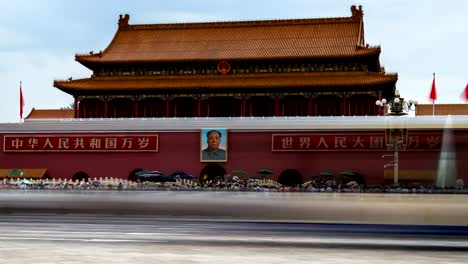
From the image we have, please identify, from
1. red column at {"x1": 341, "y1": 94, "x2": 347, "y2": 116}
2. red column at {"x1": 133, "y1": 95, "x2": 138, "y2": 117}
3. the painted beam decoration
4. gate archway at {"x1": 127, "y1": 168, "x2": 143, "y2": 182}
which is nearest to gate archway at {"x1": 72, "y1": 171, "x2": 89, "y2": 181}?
the painted beam decoration

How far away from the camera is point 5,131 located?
38812 millimetres

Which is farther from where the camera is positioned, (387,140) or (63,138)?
(63,138)

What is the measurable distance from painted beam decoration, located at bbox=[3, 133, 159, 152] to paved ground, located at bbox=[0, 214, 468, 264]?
21.5 metres

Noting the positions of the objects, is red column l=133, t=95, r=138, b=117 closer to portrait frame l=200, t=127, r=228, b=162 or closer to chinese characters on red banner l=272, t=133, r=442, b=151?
portrait frame l=200, t=127, r=228, b=162

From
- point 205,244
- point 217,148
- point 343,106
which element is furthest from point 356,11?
point 205,244

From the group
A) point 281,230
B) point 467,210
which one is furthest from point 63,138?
point 467,210

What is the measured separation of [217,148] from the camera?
120 ft

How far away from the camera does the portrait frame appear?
36.6 metres

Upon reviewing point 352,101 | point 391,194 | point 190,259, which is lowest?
point 190,259

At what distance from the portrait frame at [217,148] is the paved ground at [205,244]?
823 inches

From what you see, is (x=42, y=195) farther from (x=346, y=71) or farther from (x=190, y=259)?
(x=346, y=71)

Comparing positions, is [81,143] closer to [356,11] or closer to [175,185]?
[175,185]

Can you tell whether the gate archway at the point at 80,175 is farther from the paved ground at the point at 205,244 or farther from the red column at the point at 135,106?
the paved ground at the point at 205,244

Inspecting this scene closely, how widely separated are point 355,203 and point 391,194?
0.57 m
